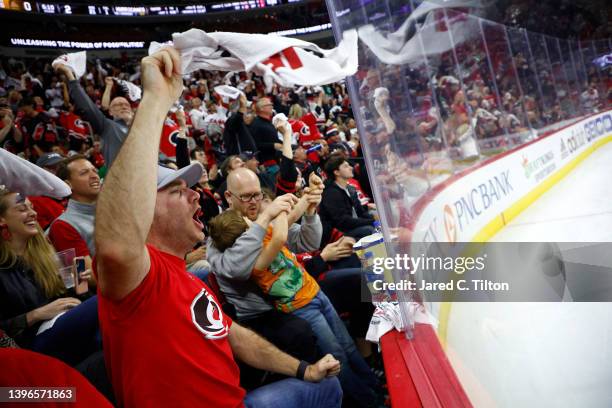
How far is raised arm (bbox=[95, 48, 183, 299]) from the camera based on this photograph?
760 mm

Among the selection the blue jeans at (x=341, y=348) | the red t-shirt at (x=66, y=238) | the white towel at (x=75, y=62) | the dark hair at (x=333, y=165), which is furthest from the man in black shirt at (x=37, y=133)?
the blue jeans at (x=341, y=348)

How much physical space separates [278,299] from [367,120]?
0.85m

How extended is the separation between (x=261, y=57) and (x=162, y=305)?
1.87 feet

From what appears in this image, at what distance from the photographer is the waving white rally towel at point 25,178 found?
4.37 ft

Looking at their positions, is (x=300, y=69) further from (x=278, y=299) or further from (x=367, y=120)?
(x=278, y=299)

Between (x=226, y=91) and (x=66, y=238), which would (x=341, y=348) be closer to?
(x=66, y=238)

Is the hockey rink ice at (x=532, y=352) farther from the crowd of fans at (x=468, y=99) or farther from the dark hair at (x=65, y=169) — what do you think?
the dark hair at (x=65, y=169)

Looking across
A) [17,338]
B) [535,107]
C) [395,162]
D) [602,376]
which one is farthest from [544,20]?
[17,338]

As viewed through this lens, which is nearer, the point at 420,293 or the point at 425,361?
the point at 425,361

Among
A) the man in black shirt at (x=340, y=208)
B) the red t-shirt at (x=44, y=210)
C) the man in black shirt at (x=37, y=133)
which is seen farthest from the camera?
the man in black shirt at (x=37, y=133)

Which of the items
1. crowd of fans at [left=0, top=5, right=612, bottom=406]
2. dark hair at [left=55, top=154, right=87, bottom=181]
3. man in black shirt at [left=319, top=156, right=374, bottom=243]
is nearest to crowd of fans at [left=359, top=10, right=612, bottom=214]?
crowd of fans at [left=0, top=5, right=612, bottom=406]

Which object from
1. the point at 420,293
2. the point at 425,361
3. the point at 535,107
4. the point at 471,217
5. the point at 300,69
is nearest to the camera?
the point at 300,69

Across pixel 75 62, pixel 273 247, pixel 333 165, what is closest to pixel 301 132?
pixel 333 165

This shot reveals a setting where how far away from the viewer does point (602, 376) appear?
1.24 metres
